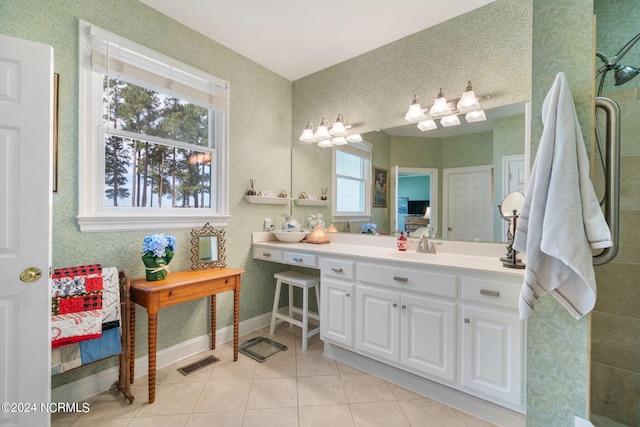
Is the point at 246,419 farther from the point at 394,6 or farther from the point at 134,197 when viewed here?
the point at 394,6

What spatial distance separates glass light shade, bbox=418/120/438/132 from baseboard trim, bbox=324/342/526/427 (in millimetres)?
1875

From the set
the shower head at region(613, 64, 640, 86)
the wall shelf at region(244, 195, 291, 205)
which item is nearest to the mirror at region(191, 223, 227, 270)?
the wall shelf at region(244, 195, 291, 205)

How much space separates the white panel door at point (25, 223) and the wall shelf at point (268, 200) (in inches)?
60.9

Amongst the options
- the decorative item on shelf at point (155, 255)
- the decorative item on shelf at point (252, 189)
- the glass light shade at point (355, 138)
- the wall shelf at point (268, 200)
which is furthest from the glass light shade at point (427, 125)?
the decorative item on shelf at point (155, 255)

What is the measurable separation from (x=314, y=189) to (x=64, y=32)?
88.7 inches

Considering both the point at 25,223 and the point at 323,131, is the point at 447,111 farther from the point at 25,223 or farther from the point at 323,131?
the point at 25,223

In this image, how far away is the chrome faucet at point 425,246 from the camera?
2.18m

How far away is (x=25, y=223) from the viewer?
4.17 ft

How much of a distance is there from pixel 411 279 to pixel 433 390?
740mm

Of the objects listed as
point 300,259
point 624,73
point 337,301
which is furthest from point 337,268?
point 624,73

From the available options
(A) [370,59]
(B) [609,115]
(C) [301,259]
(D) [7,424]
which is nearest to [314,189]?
(C) [301,259]

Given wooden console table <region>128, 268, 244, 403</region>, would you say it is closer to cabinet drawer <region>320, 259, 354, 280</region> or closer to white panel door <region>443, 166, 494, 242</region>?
cabinet drawer <region>320, 259, 354, 280</region>

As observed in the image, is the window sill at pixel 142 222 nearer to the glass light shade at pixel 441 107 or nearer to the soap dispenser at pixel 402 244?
the soap dispenser at pixel 402 244

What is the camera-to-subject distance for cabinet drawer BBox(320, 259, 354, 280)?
6.91 ft
